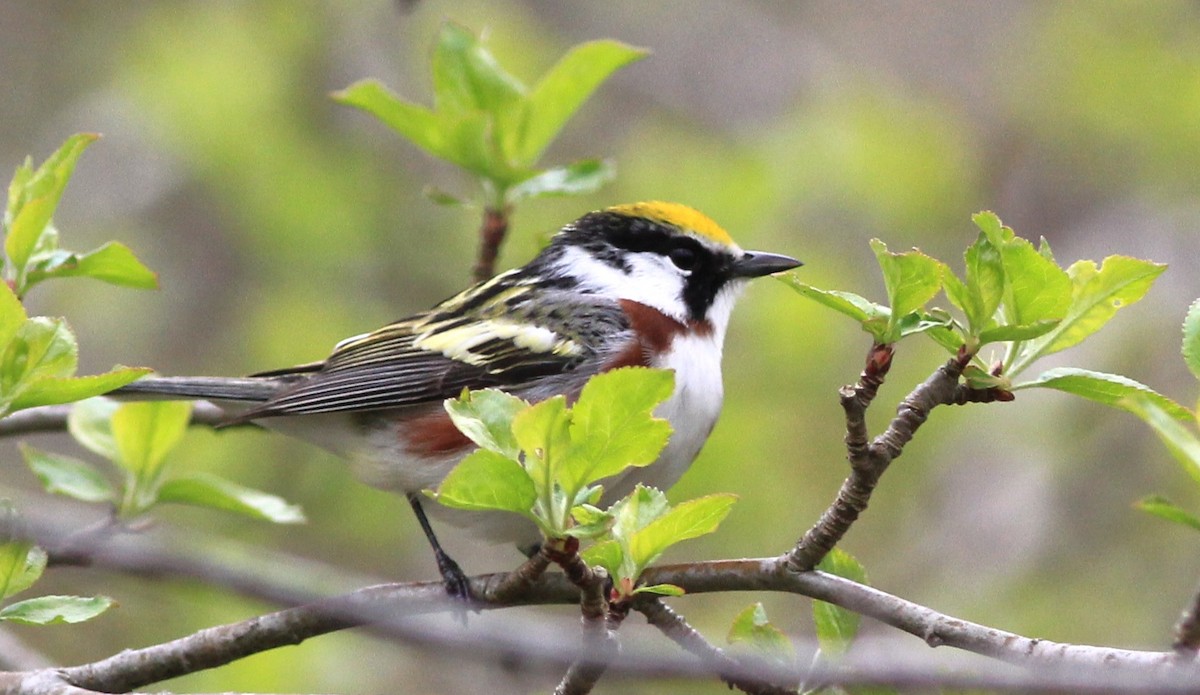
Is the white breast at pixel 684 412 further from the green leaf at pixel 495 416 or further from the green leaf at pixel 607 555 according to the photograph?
the green leaf at pixel 495 416

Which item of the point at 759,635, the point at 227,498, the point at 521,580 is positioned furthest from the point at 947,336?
the point at 227,498

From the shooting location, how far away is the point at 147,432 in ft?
11.7

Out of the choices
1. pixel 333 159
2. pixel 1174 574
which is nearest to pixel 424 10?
pixel 333 159

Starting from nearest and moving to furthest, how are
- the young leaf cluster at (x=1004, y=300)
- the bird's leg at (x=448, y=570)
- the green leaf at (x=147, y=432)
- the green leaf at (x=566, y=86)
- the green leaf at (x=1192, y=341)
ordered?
the green leaf at (x=1192, y=341) < the young leaf cluster at (x=1004, y=300) < the bird's leg at (x=448, y=570) < the green leaf at (x=147, y=432) < the green leaf at (x=566, y=86)

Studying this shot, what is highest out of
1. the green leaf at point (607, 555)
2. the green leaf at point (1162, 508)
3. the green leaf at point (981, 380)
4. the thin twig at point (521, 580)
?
the green leaf at point (981, 380)

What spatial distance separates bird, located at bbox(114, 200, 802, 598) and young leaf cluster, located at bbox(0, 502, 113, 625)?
4.33ft

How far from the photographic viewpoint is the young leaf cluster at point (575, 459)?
2.27 metres

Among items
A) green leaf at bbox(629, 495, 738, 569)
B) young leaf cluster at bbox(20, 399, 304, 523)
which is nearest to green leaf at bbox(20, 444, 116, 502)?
young leaf cluster at bbox(20, 399, 304, 523)

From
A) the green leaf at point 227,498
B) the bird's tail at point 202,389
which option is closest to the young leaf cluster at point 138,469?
the green leaf at point 227,498

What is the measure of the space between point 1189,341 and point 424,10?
6.15 meters

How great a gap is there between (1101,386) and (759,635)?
34.3 inches

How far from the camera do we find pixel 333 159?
23.6ft

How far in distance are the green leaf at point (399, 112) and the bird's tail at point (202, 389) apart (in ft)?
3.22

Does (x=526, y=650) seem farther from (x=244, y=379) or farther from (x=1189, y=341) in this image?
(x=244, y=379)
